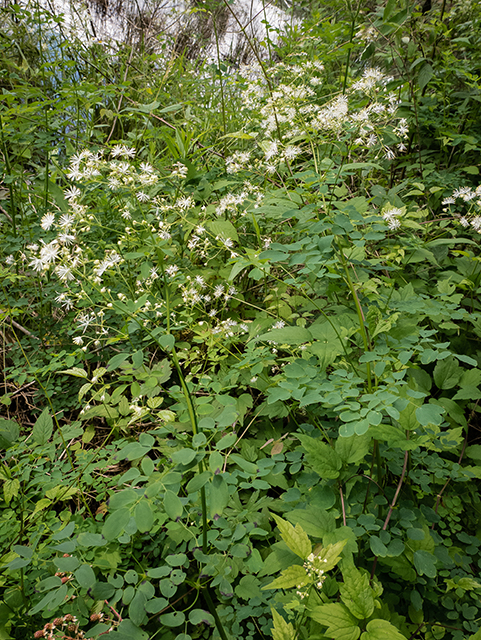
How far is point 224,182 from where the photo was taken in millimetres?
1687

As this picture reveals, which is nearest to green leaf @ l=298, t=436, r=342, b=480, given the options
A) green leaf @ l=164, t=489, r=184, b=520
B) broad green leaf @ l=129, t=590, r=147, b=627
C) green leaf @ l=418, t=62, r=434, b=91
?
green leaf @ l=164, t=489, r=184, b=520

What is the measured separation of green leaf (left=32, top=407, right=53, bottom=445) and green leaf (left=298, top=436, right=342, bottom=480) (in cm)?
98

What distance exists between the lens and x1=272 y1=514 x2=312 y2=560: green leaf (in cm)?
73

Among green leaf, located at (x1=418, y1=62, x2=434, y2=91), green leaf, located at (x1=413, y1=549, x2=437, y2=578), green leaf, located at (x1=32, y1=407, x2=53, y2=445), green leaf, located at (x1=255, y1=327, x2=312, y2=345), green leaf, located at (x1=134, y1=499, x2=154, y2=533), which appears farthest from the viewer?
green leaf, located at (x1=418, y1=62, x2=434, y2=91)

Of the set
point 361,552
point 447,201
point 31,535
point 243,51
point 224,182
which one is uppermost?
point 243,51

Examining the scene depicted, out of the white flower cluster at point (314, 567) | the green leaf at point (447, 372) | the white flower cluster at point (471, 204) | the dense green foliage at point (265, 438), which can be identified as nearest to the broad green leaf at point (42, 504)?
the dense green foliage at point (265, 438)

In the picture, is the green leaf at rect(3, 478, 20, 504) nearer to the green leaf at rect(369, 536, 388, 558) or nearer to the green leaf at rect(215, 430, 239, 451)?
the green leaf at rect(215, 430, 239, 451)

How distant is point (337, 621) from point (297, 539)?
0.16 m

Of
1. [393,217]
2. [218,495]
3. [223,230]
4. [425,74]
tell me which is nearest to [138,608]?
[218,495]

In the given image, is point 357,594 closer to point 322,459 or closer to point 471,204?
point 322,459

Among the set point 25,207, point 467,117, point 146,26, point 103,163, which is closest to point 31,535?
point 103,163

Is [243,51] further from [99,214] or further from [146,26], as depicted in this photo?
[99,214]

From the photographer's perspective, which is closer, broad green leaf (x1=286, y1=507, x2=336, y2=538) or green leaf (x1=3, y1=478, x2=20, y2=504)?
broad green leaf (x1=286, y1=507, x2=336, y2=538)

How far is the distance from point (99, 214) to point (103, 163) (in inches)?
36.0
